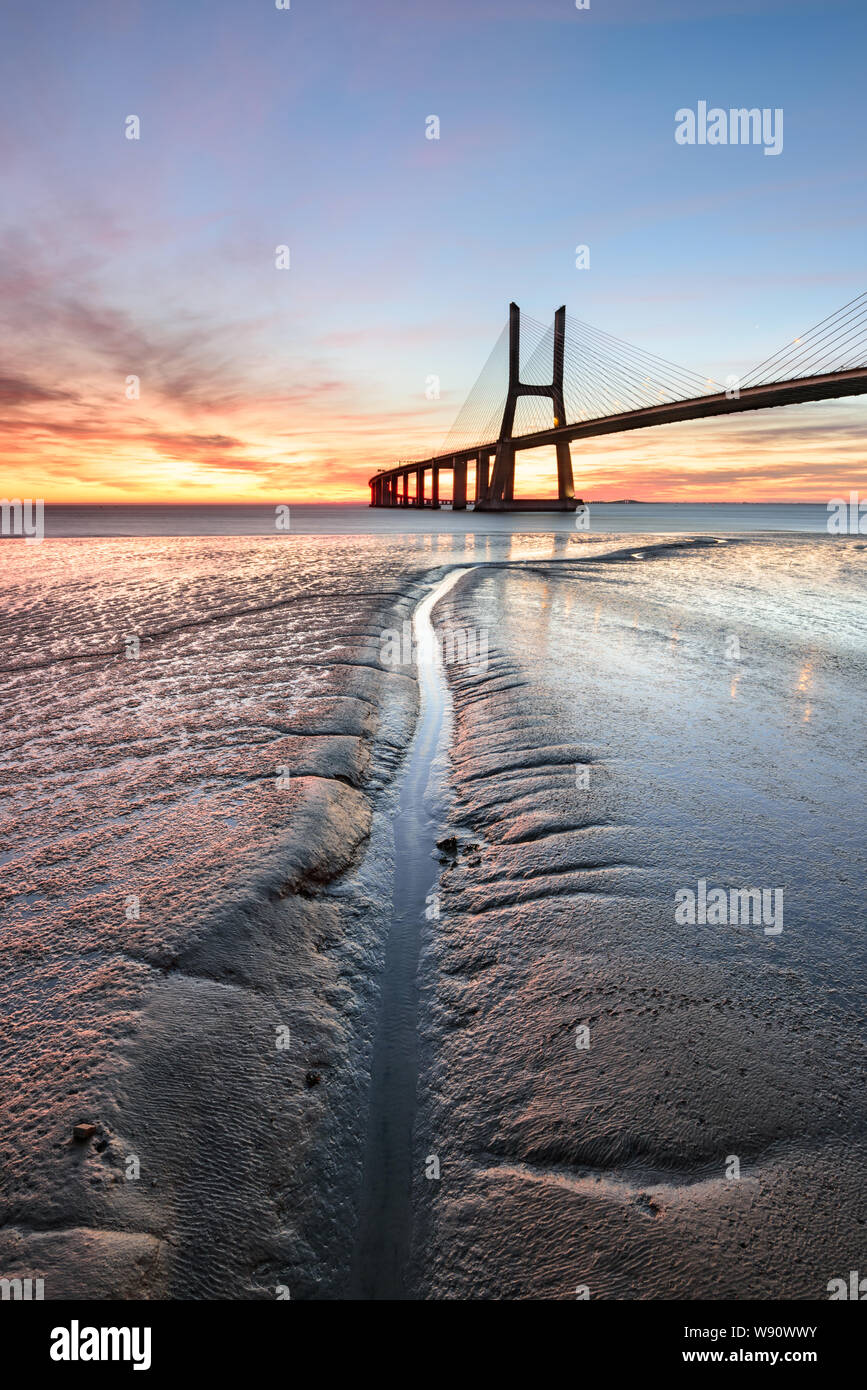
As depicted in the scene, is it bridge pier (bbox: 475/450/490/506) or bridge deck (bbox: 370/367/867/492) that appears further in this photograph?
bridge pier (bbox: 475/450/490/506)

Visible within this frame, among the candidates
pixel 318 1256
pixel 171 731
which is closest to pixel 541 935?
pixel 318 1256

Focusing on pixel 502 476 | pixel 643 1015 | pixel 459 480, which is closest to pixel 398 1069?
pixel 643 1015

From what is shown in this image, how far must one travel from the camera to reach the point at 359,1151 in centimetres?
183

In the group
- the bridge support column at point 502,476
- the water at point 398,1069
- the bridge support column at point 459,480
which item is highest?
the bridge support column at point 459,480

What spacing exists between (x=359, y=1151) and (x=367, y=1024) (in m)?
0.49

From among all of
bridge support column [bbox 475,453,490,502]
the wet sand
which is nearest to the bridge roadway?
bridge support column [bbox 475,453,490,502]

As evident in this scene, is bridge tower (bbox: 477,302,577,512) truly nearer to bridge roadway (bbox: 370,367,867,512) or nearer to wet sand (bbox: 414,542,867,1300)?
bridge roadway (bbox: 370,367,867,512)

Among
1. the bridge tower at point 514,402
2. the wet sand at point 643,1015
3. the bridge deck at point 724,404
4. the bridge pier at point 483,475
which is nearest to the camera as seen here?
the wet sand at point 643,1015

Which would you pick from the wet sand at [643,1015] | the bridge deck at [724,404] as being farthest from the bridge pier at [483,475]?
the wet sand at [643,1015]

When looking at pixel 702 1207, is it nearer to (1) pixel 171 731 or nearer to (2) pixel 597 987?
(2) pixel 597 987

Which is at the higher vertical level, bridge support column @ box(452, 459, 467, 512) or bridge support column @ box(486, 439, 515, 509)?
bridge support column @ box(452, 459, 467, 512)

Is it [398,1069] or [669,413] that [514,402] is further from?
[398,1069]

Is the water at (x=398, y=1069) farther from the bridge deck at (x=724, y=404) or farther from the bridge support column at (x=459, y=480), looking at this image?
the bridge support column at (x=459, y=480)

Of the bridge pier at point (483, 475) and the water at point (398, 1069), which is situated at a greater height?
the bridge pier at point (483, 475)
